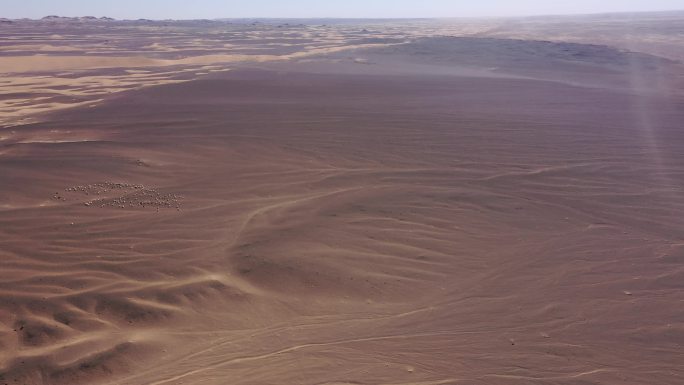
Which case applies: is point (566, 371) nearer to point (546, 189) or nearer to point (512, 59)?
point (546, 189)

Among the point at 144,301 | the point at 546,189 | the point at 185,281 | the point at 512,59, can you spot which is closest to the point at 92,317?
the point at 144,301


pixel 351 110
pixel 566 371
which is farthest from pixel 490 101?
pixel 566 371

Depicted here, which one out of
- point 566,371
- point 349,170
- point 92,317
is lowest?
point 566,371

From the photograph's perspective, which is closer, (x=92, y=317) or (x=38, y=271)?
(x=92, y=317)

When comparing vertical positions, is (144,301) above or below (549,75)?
below

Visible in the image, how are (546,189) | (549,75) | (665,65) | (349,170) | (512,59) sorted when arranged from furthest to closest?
(512,59) → (665,65) → (549,75) → (349,170) → (546,189)

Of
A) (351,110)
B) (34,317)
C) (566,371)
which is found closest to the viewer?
(566,371)
